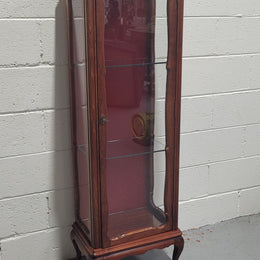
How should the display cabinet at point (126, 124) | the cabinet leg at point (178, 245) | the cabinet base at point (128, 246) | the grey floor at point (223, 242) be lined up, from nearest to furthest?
the display cabinet at point (126, 124) → the cabinet base at point (128, 246) → the cabinet leg at point (178, 245) → the grey floor at point (223, 242)

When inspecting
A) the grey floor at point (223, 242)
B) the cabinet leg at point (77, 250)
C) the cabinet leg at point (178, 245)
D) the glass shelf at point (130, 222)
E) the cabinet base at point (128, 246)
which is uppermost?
the glass shelf at point (130, 222)

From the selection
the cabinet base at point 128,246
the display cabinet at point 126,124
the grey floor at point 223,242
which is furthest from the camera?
the grey floor at point 223,242

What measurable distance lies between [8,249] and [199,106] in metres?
1.22

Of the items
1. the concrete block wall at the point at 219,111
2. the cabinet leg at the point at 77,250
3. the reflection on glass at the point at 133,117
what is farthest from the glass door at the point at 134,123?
the concrete block wall at the point at 219,111

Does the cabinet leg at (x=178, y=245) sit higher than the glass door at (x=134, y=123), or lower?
lower

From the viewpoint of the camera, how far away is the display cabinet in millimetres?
1587

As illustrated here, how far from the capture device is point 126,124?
177cm

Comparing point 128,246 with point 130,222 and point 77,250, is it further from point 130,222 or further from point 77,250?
point 77,250

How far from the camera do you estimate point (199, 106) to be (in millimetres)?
2203

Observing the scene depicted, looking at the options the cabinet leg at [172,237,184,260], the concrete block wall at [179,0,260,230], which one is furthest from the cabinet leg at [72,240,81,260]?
the concrete block wall at [179,0,260,230]

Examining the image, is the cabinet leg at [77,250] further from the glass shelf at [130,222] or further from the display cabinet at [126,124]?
the glass shelf at [130,222]

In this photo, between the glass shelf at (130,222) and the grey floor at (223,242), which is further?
the grey floor at (223,242)

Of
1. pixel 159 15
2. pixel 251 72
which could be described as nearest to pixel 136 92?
pixel 159 15

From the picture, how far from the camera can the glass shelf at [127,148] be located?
1716 millimetres
